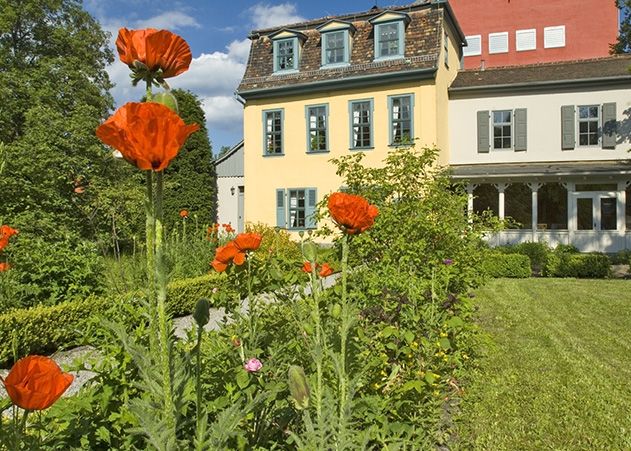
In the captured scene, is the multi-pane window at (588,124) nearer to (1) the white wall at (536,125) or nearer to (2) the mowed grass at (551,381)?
(1) the white wall at (536,125)

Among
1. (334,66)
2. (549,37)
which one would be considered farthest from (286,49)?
(549,37)

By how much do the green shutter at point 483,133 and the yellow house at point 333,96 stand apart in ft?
4.01

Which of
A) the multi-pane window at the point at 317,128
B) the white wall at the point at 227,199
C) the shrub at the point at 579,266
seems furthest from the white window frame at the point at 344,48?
the shrub at the point at 579,266

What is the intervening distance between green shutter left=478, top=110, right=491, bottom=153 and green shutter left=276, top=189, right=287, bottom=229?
24.3 ft

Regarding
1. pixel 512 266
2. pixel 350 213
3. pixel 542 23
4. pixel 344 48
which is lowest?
pixel 512 266

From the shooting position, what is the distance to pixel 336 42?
690 inches

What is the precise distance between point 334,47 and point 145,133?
17.8 meters

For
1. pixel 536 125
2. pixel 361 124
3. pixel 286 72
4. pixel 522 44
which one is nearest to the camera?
pixel 536 125

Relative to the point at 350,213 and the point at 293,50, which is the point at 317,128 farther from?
the point at 350,213

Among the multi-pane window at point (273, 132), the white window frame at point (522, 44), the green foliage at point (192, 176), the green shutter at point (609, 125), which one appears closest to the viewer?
the green shutter at point (609, 125)

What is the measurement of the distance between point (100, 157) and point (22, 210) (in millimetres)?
6300

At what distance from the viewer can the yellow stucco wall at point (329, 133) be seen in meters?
16.1

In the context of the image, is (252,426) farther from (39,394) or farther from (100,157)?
(100,157)

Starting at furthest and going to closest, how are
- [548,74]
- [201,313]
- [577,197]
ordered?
[548,74], [577,197], [201,313]
